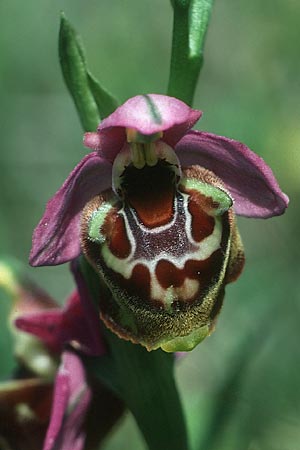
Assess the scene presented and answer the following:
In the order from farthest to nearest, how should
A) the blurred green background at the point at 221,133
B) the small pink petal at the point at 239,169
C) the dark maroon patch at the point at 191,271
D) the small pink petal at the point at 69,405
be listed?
the blurred green background at the point at 221,133 → the small pink petal at the point at 69,405 → the small pink petal at the point at 239,169 → the dark maroon patch at the point at 191,271

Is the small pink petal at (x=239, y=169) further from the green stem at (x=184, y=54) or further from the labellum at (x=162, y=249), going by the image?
the green stem at (x=184, y=54)

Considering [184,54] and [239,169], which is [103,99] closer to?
[184,54]

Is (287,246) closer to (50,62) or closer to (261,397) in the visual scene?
(261,397)

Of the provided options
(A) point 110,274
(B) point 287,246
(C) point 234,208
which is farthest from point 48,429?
(B) point 287,246

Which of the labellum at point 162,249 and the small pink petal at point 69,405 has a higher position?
the labellum at point 162,249

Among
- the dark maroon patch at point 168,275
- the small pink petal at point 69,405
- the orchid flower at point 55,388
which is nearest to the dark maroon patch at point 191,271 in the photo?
the dark maroon patch at point 168,275

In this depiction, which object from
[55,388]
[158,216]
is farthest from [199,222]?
[55,388]

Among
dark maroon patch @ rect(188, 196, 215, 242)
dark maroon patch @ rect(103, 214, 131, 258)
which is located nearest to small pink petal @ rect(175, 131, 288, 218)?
dark maroon patch @ rect(188, 196, 215, 242)
